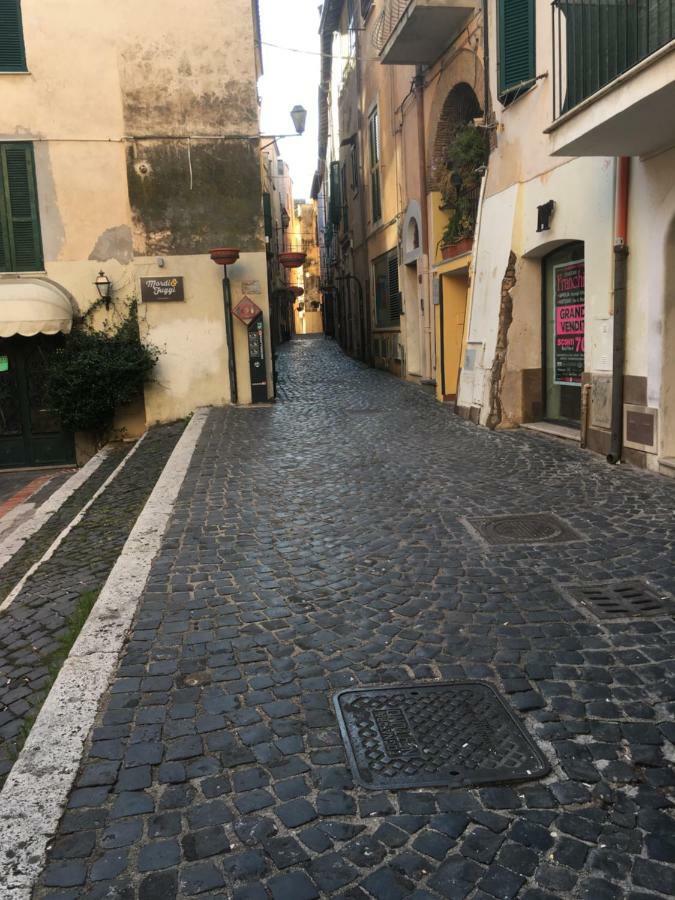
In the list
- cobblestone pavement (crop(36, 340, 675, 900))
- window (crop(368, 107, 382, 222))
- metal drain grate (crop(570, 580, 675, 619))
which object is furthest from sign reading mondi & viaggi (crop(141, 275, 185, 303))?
metal drain grate (crop(570, 580, 675, 619))

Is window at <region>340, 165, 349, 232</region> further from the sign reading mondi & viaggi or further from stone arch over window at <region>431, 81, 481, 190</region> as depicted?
the sign reading mondi & viaggi

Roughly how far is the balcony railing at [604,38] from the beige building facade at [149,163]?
23.4 feet

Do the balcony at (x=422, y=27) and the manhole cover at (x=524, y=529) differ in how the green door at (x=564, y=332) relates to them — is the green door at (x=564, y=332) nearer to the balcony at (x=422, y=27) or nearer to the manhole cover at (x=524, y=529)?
the manhole cover at (x=524, y=529)

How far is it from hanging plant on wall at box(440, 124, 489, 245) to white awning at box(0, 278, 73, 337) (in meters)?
6.94

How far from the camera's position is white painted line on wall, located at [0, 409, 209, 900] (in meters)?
2.44

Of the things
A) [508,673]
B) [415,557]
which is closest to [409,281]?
[415,557]

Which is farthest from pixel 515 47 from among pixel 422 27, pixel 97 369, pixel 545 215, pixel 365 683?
pixel 365 683

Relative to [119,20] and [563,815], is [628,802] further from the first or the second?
[119,20]

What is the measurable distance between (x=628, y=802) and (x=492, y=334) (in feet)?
27.3

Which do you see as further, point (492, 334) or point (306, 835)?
point (492, 334)

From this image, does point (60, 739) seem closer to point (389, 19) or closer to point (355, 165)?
point (389, 19)

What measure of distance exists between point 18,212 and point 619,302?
1034 cm

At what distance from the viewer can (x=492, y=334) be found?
33.9ft

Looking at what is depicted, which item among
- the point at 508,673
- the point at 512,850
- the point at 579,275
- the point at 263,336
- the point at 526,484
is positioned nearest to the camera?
the point at 512,850
